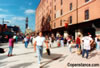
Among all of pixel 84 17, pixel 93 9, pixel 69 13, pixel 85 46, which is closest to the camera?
pixel 85 46

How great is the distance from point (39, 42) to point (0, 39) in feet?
64.0

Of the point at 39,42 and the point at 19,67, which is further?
the point at 39,42

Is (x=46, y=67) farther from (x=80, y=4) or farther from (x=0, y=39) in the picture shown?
(x=0, y=39)

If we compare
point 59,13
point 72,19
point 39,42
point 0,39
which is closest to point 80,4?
point 72,19

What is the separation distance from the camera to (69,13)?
22.6 meters

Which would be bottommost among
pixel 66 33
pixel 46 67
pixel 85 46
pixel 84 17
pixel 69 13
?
pixel 46 67

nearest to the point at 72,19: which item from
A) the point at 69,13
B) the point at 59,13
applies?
the point at 69,13

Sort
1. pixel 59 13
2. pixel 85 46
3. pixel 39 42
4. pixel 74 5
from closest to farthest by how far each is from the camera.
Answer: pixel 39 42, pixel 85 46, pixel 74 5, pixel 59 13

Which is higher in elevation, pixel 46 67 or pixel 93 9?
pixel 93 9

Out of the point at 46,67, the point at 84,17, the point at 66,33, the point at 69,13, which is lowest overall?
the point at 46,67

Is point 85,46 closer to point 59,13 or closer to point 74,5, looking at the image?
point 74,5

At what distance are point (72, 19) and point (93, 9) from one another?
639 centimetres

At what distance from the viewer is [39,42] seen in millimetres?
5316

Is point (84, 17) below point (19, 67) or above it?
above
